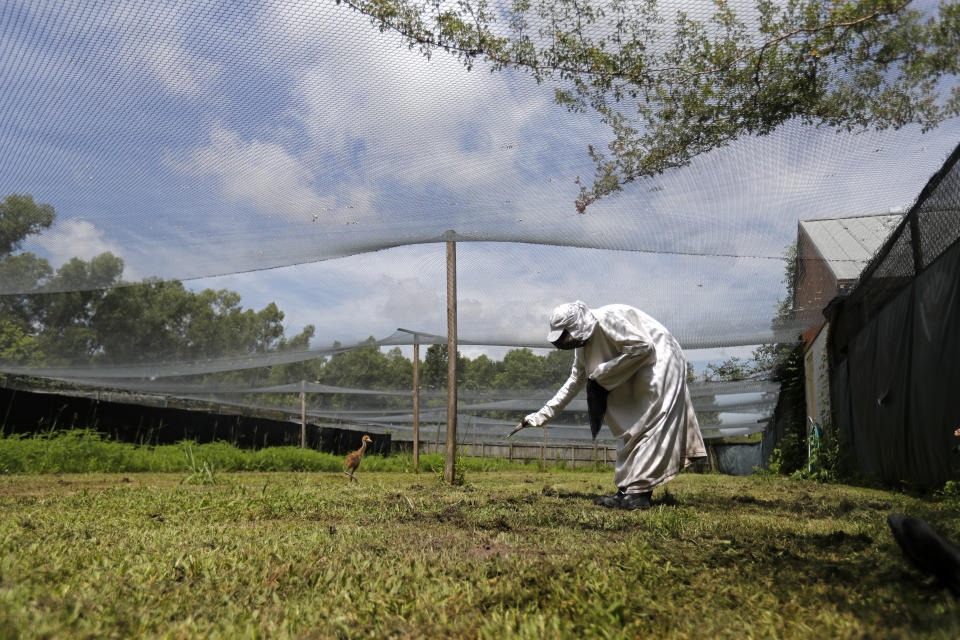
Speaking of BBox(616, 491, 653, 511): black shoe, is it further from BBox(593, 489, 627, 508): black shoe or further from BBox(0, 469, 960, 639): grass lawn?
BBox(0, 469, 960, 639): grass lawn

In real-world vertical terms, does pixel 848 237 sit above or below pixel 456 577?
above

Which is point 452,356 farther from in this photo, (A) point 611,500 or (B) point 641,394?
(A) point 611,500

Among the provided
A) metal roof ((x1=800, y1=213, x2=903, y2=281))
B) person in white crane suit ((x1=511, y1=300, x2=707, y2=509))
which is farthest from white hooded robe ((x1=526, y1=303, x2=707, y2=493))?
metal roof ((x1=800, y1=213, x2=903, y2=281))

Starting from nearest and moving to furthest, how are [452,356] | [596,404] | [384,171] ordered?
1. [596,404]
2. [384,171]
3. [452,356]

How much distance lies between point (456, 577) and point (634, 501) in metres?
2.38

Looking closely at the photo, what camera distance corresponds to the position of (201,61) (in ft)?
11.8

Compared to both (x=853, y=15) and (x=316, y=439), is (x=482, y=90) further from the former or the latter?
(x=316, y=439)

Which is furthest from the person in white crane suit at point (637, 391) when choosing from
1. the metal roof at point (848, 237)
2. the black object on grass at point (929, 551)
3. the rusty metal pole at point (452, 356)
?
the black object on grass at point (929, 551)

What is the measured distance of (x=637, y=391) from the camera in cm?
424

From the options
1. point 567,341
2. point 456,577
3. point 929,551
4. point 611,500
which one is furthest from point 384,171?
point 929,551

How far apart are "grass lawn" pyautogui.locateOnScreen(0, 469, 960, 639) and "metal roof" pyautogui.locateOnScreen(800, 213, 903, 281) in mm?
3416

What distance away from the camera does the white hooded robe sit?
399cm

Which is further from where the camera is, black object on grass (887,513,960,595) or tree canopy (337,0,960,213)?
tree canopy (337,0,960,213)

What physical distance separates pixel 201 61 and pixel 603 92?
2.19 metres
